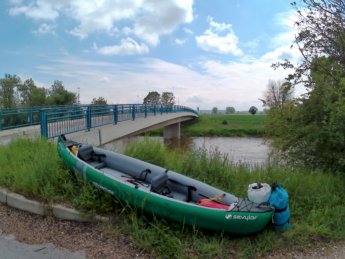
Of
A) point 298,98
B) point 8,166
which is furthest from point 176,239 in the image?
point 298,98

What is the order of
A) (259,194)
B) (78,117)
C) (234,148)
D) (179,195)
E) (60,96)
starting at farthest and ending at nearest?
1. (60,96)
2. (234,148)
3. (78,117)
4. (179,195)
5. (259,194)

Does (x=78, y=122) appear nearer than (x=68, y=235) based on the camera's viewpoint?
No

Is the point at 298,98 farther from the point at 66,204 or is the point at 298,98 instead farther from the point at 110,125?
the point at 110,125

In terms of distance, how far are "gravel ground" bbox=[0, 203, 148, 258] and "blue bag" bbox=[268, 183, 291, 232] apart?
1655mm

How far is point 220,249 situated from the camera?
11.9 ft

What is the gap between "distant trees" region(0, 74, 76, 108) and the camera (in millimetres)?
39094

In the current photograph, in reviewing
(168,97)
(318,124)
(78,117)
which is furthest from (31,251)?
(168,97)

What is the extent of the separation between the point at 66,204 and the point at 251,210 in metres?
2.39

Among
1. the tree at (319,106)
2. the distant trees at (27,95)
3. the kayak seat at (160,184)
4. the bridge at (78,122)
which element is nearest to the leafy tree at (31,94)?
the distant trees at (27,95)

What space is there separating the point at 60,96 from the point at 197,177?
3982 cm

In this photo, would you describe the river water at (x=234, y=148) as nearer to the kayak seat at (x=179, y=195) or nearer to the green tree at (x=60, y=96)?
the kayak seat at (x=179, y=195)

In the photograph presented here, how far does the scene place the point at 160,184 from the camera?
14.4ft

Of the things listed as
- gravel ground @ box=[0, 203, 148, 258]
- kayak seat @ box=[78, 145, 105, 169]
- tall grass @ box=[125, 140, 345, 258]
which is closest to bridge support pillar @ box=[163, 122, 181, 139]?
tall grass @ box=[125, 140, 345, 258]

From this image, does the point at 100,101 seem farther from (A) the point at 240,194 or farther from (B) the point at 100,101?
(A) the point at 240,194
